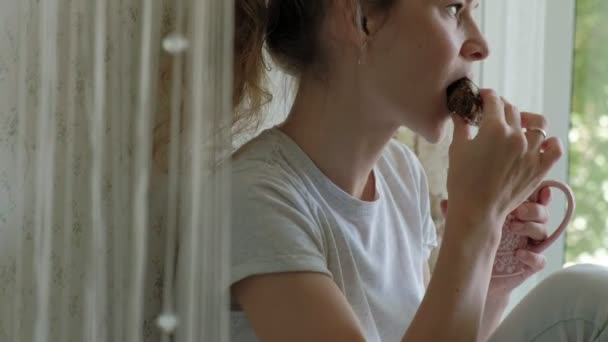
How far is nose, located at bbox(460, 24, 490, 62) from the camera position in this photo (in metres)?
1.11

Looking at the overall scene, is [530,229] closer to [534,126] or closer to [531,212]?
[531,212]

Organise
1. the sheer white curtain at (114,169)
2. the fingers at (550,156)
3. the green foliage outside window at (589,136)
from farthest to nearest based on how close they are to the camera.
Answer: the green foliage outside window at (589,136) → the fingers at (550,156) → the sheer white curtain at (114,169)

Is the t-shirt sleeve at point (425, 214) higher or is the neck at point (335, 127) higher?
the neck at point (335, 127)

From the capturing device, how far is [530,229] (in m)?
1.18

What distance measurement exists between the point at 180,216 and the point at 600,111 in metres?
1.22

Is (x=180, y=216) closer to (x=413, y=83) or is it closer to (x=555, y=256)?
(x=413, y=83)

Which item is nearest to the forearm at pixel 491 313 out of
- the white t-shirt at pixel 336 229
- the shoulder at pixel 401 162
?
the white t-shirt at pixel 336 229

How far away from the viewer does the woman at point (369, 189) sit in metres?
0.96

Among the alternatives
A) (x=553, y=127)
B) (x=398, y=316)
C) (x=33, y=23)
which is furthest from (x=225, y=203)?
(x=553, y=127)

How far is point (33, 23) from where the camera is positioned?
2.57 ft

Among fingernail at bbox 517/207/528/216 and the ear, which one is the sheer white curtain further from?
fingernail at bbox 517/207/528/216

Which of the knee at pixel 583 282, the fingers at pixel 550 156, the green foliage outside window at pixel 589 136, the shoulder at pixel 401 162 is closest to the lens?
the knee at pixel 583 282

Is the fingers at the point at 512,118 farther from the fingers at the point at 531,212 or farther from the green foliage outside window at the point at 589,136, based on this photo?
the green foliage outside window at the point at 589,136

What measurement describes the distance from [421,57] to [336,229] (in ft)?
0.81
